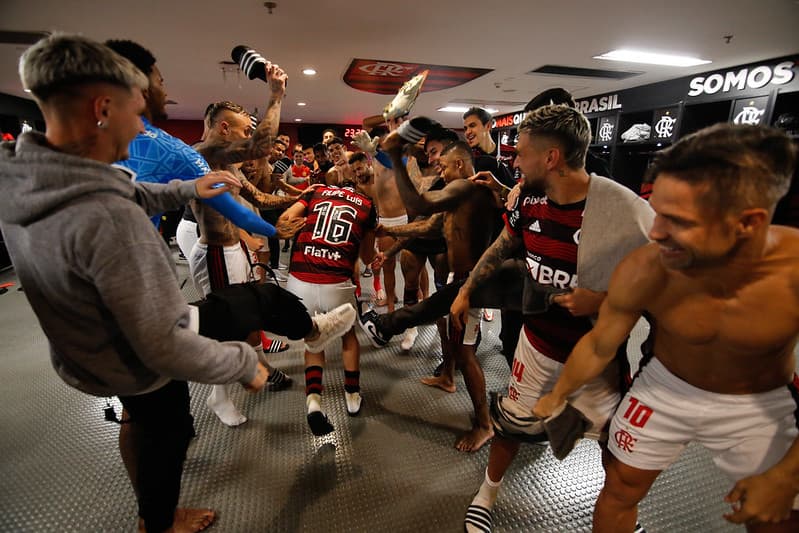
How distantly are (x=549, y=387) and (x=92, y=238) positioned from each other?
156cm

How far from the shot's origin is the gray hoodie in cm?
78

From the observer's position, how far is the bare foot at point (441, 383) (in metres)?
2.55

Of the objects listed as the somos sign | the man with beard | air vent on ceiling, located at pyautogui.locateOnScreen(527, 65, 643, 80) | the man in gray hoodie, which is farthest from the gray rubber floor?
the somos sign

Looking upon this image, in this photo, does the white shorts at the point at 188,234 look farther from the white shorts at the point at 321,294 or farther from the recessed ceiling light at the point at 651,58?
the recessed ceiling light at the point at 651,58

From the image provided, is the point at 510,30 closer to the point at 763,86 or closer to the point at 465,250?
the point at 465,250

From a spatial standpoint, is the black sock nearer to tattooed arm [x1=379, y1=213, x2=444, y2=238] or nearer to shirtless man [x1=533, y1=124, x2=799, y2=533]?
tattooed arm [x1=379, y1=213, x2=444, y2=238]

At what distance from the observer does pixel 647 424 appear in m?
1.11

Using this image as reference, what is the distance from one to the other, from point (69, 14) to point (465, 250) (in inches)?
179

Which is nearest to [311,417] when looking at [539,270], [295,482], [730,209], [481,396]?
[295,482]

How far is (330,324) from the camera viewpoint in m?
1.84

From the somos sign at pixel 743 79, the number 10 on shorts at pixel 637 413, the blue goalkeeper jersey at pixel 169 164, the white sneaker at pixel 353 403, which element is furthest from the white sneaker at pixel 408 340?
the somos sign at pixel 743 79

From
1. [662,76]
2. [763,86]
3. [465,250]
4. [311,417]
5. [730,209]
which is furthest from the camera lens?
[662,76]

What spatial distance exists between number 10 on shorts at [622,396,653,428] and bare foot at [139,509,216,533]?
176 centimetres

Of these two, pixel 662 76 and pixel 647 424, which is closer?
pixel 647 424
